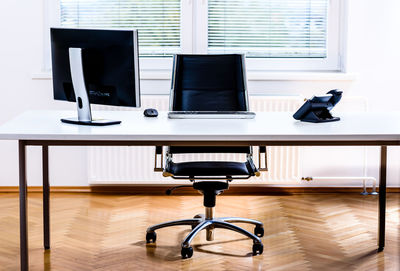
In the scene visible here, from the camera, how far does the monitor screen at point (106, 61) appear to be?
2801mm

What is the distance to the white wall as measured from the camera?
14.4ft

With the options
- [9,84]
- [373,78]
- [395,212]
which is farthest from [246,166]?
[9,84]

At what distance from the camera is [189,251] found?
3137 millimetres

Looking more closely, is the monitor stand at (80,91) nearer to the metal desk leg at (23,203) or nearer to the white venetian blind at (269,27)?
the metal desk leg at (23,203)

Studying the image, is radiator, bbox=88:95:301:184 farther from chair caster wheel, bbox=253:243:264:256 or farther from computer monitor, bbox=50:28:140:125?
computer monitor, bbox=50:28:140:125

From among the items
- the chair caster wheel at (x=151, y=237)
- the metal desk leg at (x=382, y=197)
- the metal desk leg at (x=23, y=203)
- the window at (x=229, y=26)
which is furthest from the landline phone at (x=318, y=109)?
the window at (x=229, y=26)

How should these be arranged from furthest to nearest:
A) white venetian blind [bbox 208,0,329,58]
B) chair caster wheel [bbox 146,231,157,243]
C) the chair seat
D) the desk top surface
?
white venetian blind [bbox 208,0,329,58] < chair caster wheel [bbox 146,231,157,243] < the chair seat < the desk top surface

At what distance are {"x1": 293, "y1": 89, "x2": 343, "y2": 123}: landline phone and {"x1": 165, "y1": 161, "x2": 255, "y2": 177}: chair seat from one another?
A: 432 mm

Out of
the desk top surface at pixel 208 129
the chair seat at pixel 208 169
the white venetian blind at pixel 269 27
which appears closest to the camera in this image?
the desk top surface at pixel 208 129

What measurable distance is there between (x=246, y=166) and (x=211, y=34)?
1529 millimetres

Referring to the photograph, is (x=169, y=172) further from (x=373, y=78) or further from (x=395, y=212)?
(x=373, y=78)

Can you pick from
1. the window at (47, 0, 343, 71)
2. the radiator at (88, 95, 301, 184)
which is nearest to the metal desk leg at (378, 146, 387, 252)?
the radiator at (88, 95, 301, 184)

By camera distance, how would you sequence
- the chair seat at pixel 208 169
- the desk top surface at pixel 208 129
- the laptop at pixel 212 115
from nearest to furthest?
1. the desk top surface at pixel 208 129
2. the laptop at pixel 212 115
3. the chair seat at pixel 208 169

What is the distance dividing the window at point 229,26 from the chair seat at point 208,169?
145 centimetres
